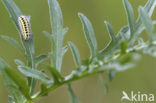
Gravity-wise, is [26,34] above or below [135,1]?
above

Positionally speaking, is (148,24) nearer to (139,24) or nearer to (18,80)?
(139,24)

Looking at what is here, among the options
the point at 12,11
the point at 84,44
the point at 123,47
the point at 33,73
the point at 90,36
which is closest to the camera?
the point at 123,47

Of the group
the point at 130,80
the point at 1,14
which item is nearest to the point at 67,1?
the point at 1,14

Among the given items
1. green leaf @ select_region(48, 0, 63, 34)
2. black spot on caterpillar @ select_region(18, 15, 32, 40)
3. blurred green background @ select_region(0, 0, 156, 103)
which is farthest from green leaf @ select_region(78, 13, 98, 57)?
blurred green background @ select_region(0, 0, 156, 103)

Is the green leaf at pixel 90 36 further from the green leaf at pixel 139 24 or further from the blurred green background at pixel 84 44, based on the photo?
the blurred green background at pixel 84 44

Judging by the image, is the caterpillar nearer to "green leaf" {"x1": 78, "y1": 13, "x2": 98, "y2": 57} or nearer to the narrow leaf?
the narrow leaf

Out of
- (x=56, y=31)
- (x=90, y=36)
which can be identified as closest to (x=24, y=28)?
(x=56, y=31)

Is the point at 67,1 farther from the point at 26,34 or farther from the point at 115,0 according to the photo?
the point at 26,34

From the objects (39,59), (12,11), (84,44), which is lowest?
(84,44)

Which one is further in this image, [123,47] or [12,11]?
[12,11]

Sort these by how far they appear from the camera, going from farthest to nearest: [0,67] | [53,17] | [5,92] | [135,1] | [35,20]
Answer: [135,1], [35,20], [5,92], [53,17], [0,67]
